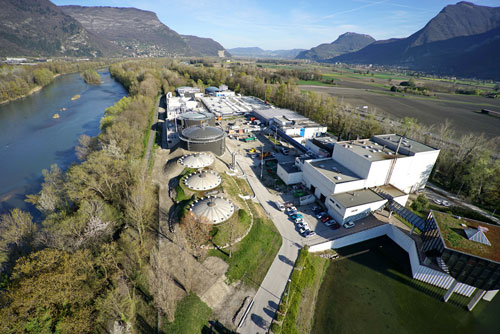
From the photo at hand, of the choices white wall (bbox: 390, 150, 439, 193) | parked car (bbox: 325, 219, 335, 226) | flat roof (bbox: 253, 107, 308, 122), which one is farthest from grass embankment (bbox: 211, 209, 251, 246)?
flat roof (bbox: 253, 107, 308, 122)

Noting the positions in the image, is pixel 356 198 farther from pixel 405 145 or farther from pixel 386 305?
pixel 405 145

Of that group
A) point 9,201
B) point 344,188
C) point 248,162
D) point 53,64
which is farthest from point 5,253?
point 53,64

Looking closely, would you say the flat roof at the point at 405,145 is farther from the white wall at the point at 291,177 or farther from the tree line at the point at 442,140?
the white wall at the point at 291,177

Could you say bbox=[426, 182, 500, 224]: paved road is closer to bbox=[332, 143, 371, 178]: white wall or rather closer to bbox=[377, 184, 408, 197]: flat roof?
bbox=[377, 184, 408, 197]: flat roof

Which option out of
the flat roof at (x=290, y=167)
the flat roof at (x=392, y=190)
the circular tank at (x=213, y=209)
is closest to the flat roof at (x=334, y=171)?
the flat roof at (x=290, y=167)

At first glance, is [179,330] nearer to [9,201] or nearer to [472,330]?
[472,330]

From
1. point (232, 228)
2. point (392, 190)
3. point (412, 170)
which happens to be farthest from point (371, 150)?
point (232, 228)

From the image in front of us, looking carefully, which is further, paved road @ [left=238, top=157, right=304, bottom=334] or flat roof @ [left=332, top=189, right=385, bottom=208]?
flat roof @ [left=332, top=189, right=385, bottom=208]
